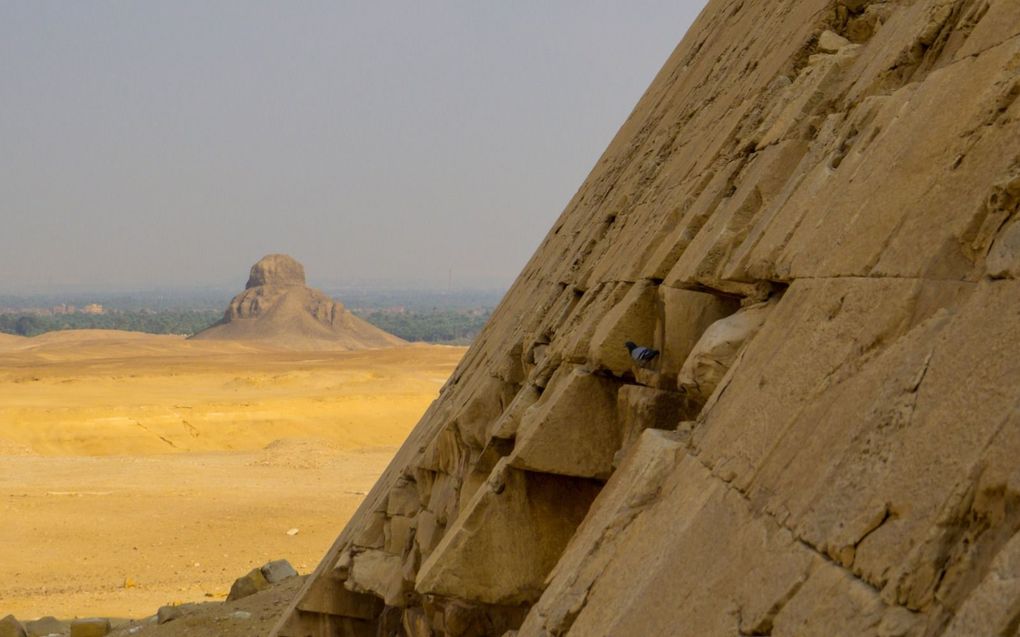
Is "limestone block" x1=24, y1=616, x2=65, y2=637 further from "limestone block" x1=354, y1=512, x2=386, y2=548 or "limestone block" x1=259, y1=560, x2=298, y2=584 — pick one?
"limestone block" x1=354, y1=512, x2=386, y2=548

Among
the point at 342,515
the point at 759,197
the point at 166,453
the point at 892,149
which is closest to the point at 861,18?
the point at 759,197

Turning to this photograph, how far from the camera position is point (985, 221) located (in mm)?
3045

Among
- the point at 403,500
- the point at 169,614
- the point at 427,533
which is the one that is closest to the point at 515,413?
the point at 427,533

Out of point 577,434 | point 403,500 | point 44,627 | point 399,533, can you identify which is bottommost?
point 44,627

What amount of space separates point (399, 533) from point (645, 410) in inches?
132

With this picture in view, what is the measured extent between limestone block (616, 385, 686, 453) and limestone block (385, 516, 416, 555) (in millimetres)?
2848

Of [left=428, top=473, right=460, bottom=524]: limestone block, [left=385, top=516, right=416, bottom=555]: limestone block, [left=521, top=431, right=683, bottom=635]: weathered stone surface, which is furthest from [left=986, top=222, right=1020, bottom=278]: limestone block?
[left=385, top=516, right=416, bottom=555]: limestone block

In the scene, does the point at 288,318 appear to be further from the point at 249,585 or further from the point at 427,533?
the point at 427,533

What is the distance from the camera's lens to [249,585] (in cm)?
1189

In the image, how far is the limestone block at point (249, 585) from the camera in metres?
11.8

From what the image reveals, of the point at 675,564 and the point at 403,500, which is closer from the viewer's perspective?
the point at 675,564

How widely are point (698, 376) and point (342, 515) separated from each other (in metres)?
14.7

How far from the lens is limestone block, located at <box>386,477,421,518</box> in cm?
794

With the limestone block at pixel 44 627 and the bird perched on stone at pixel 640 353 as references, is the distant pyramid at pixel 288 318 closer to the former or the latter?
the limestone block at pixel 44 627
